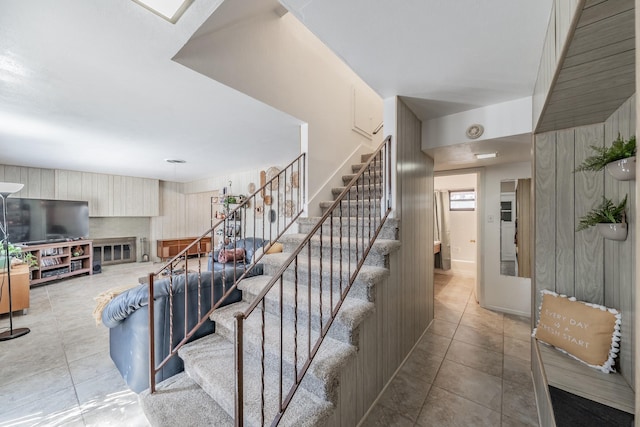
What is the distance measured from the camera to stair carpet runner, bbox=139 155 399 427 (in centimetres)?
147

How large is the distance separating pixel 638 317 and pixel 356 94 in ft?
13.0

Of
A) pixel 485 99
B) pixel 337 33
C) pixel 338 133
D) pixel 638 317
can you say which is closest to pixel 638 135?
pixel 638 317

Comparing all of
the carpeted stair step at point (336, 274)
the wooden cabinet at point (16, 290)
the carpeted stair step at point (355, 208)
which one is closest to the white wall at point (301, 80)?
the carpeted stair step at point (355, 208)

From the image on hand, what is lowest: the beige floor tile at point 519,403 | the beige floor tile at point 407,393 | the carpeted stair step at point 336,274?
the beige floor tile at point 407,393

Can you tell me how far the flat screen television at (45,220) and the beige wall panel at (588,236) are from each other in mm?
8633

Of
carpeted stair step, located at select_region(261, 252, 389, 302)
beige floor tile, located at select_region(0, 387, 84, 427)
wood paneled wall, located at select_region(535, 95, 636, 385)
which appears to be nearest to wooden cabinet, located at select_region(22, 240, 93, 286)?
beige floor tile, located at select_region(0, 387, 84, 427)

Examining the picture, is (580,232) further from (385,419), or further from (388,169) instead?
(385,419)

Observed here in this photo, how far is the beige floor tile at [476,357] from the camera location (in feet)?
7.88

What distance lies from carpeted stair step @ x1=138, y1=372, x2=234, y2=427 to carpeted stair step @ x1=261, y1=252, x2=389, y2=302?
3.40ft

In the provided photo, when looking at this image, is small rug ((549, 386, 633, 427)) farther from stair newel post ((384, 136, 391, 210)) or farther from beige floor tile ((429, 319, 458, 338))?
beige floor tile ((429, 319, 458, 338))

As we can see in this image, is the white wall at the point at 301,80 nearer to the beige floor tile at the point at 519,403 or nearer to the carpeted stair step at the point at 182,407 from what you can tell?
the carpeted stair step at the point at 182,407

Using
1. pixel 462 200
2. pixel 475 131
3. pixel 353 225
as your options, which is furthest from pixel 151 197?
pixel 462 200

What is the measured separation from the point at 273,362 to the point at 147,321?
1112mm

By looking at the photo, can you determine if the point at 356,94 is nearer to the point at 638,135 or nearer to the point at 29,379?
the point at 638,135
